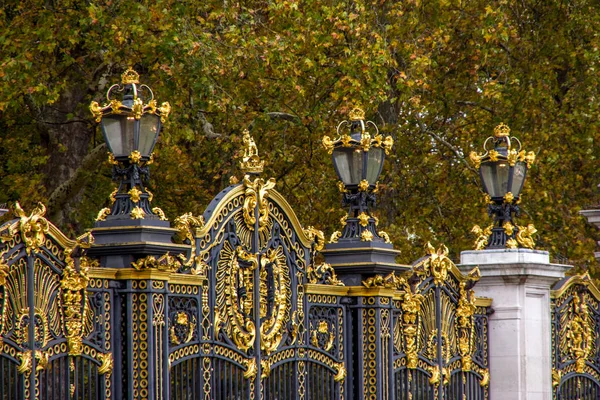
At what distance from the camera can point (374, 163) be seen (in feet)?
33.6

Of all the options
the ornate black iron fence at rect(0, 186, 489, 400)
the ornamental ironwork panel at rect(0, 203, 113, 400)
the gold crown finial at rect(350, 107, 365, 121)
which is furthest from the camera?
the gold crown finial at rect(350, 107, 365, 121)

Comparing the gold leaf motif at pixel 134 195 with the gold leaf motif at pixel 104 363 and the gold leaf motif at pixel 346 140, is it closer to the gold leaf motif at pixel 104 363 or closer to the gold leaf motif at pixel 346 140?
the gold leaf motif at pixel 104 363

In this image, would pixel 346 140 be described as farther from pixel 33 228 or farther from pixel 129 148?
pixel 33 228

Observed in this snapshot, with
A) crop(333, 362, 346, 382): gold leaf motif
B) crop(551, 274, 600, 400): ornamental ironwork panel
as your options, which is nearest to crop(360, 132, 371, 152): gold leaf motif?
crop(333, 362, 346, 382): gold leaf motif

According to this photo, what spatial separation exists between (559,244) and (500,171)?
990cm

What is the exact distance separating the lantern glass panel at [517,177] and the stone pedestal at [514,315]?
0.50m

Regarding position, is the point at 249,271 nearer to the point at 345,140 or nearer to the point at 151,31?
the point at 345,140

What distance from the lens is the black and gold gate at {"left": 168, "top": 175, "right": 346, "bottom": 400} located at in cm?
904

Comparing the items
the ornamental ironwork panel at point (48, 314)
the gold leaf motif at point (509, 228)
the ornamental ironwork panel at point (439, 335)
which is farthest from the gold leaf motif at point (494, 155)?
the ornamental ironwork panel at point (48, 314)

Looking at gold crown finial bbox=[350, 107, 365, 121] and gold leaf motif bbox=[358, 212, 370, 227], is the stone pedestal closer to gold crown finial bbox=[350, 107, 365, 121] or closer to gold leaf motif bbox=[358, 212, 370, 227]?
gold leaf motif bbox=[358, 212, 370, 227]

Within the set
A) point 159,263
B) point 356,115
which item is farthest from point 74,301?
point 356,115

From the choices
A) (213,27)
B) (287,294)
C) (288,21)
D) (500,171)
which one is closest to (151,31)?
(213,27)

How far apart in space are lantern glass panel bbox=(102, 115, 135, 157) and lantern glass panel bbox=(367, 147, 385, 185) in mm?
2211

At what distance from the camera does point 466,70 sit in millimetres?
21781
